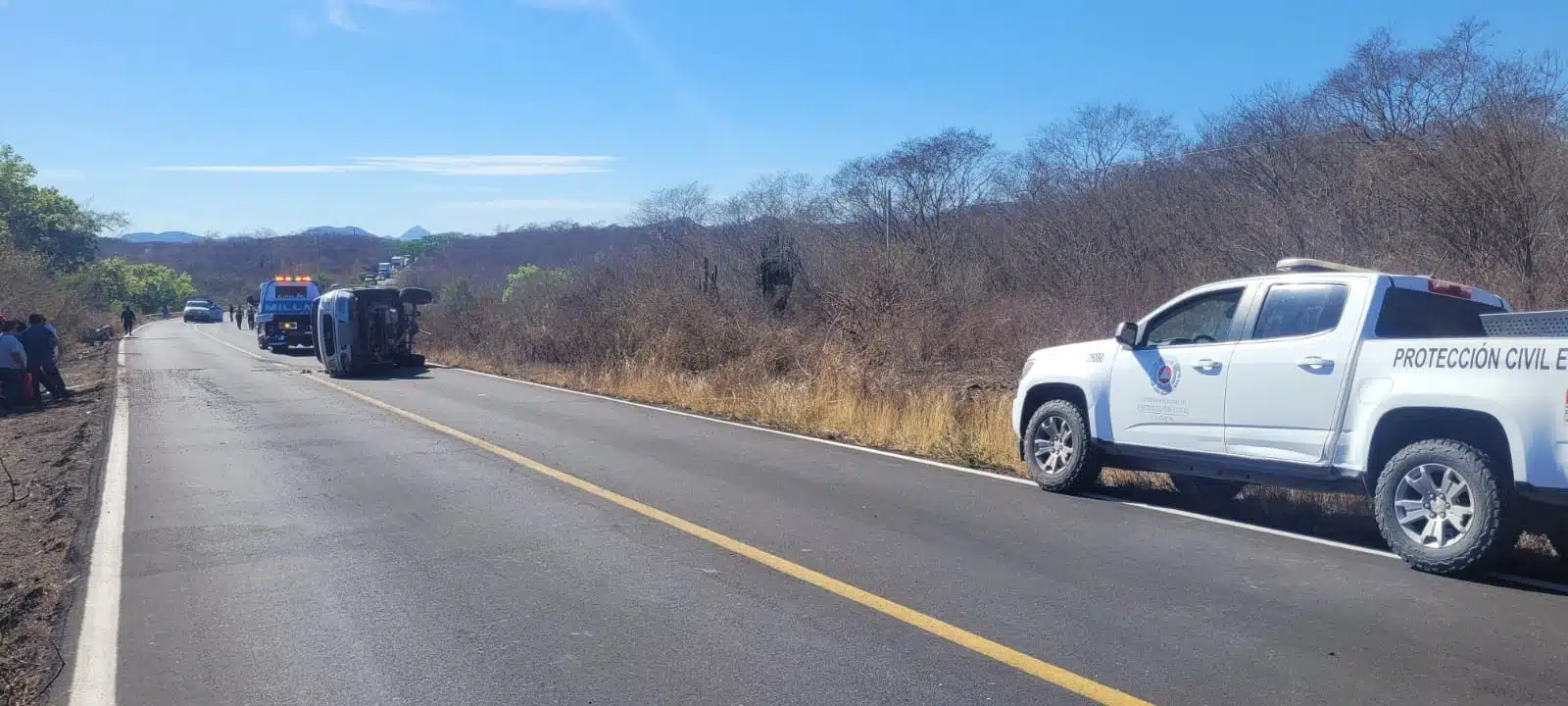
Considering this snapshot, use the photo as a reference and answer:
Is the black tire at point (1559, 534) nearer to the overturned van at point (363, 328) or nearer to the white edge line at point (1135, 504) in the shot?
the white edge line at point (1135, 504)

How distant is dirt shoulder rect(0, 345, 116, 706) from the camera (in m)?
5.83

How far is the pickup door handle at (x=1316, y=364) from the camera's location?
7.66m

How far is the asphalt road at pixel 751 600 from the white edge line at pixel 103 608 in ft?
0.30

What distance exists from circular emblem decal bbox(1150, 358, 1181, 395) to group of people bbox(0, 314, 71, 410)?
17.9 m

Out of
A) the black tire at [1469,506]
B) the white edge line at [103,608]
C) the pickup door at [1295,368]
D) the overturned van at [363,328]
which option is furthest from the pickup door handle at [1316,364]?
the overturned van at [363,328]

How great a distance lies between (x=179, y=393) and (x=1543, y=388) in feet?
69.6

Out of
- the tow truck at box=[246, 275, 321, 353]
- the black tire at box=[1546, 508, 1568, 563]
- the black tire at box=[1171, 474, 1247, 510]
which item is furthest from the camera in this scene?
the tow truck at box=[246, 275, 321, 353]

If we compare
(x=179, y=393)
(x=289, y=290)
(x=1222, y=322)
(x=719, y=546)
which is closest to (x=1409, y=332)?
(x=1222, y=322)

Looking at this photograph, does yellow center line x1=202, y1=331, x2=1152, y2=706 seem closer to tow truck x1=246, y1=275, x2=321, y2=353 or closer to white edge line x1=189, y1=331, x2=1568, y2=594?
white edge line x1=189, y1=331, x2=1568, y2=594

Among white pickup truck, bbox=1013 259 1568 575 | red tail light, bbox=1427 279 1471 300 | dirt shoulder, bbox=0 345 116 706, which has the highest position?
red tail light, bbox=1427 279 1471 300

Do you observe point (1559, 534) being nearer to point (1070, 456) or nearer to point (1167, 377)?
point (1167, 377)

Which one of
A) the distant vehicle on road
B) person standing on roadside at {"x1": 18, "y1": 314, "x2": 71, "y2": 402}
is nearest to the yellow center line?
person standing on roadside at {"x1": 18, "y1": 314, "x2": 71, "y2": 402}

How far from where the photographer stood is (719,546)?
7.82 metres

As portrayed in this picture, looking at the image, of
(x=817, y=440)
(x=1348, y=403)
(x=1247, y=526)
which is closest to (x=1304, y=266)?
(x=1348, y=403)
